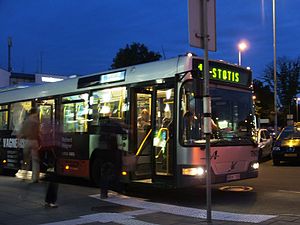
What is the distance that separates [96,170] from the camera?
1248 cm

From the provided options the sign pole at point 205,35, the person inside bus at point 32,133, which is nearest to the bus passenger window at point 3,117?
the person inside bus at point 32,133

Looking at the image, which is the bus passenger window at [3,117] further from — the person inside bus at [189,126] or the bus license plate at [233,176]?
the bus license plate at [233,176]

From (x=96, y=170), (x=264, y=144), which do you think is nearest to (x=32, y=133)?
(x=96, y=170)

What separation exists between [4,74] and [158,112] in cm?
3654

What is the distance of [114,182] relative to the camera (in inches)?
469

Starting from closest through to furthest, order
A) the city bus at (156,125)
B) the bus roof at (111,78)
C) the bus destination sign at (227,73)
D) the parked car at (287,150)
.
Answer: the city bus at (156,125) → the bus destination sign at (227,73) → the bus roof at (111,78) → the parked car at (287,150)

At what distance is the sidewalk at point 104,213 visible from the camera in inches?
330

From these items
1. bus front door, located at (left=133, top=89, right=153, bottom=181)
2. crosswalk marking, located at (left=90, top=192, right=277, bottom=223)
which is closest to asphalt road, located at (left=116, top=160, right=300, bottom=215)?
crosswalk marking, located at (left=90, top=192, right=277, bottom=223)

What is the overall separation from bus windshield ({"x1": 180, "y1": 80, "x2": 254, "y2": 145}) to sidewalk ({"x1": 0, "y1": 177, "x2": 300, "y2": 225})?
1668mm

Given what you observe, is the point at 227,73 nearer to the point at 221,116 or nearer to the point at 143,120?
the point at 221,116

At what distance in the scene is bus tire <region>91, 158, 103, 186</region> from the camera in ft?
40.6

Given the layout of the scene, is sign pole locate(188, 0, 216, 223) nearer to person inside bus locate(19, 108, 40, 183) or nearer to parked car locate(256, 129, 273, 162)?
person inside bus locate(19, 108, 40, 183)

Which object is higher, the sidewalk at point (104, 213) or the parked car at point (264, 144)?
the parked car at point (264, 144)

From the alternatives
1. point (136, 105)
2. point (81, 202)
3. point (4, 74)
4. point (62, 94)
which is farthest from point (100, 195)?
point (4, 74)
